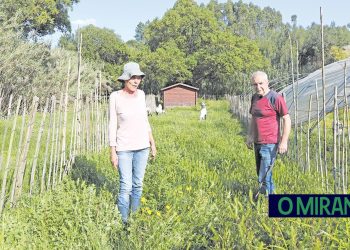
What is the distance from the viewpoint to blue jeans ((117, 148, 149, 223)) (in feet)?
12.8

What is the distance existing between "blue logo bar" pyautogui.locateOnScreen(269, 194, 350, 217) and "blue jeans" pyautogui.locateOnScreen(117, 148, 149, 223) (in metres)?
1.50

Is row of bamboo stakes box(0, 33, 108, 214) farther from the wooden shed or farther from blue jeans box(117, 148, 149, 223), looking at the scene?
the wooden shed

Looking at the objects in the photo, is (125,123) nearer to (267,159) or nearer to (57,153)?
(267,159)

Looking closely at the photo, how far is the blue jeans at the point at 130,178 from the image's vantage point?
3.90 meters

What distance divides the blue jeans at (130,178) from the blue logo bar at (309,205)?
1504mm

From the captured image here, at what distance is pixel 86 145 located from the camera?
7.99 meters

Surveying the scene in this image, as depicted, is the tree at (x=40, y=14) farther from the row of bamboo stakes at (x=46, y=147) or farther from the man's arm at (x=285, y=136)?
the man's arm at (x=285, y=136)

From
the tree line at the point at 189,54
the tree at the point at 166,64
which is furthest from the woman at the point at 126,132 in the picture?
the tree at the point at 166,64

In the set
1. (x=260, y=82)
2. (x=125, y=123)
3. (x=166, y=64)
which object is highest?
(x=166, y=64)

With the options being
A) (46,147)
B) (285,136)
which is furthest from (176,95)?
(285,136)

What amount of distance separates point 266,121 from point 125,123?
1.53 meters

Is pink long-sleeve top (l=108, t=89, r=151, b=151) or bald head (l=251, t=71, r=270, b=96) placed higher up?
bald head (l=251, t=71, r=270, b=96)

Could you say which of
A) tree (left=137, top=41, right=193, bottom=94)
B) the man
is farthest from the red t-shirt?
tree (left=137, top=41, right=193, bottom=94)

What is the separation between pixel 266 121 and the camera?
14.2 feet
